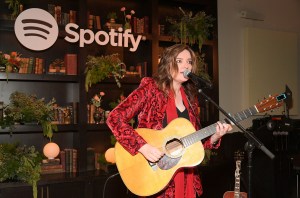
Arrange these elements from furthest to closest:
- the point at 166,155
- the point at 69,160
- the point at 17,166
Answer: the point at 69,160
the point at 17,166
the point at 166,155

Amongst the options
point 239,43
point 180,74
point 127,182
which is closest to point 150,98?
point 180,74

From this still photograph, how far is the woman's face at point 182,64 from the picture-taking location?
214cm

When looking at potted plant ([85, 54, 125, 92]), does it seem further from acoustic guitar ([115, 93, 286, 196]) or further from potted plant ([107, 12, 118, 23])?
acoustic guitar ([115, 93, 286, 196])

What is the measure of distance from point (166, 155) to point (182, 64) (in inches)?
21.8

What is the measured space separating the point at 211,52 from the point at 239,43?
2.50 feet

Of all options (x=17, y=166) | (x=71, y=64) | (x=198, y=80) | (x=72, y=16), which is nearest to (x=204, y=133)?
(x=198, y=80)

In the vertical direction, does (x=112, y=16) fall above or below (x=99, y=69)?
above

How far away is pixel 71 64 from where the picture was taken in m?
3.84

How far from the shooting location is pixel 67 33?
3.77 m

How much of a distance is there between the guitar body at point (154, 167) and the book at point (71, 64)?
1921 millimetres

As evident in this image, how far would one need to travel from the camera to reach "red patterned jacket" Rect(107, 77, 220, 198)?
202 centimetres

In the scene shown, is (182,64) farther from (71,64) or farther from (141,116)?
(71,64)

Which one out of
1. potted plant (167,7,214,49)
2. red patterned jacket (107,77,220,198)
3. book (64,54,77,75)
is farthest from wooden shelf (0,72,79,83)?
red patterned jacket (107,77,220,198)

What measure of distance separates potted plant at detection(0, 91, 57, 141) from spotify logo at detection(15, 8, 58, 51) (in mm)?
542
